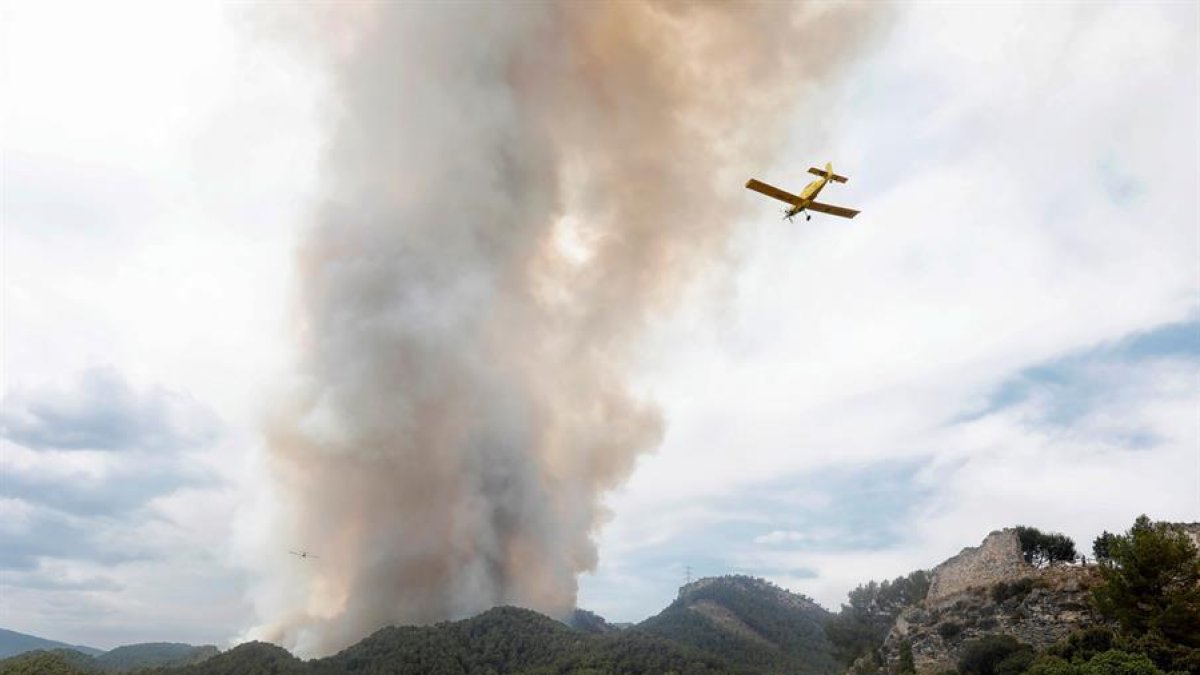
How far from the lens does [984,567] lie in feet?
150

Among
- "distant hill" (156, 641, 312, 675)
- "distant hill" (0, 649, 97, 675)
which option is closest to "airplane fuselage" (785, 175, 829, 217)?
"distant hill" (156, 641, 312, 675)

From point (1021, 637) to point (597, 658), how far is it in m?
33.3

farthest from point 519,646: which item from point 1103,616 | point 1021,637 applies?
point 1103,616

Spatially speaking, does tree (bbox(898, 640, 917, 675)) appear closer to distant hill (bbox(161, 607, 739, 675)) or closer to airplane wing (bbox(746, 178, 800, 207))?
distant hill (bbox(161, 607, 739, 675))

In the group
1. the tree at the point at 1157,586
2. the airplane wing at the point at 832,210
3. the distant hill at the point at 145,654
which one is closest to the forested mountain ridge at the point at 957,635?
the tree at the point at 1157,586

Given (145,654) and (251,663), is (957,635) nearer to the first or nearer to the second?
(251,663)

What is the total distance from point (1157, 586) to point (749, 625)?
315 feet

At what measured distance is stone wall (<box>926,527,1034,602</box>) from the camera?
43.6 meters

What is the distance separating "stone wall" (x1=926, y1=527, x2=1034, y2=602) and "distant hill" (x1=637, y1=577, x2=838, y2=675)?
33.7 metres

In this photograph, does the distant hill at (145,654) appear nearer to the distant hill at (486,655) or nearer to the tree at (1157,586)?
the distant hill at (486,655)

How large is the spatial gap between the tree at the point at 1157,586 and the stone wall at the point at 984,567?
11032mm

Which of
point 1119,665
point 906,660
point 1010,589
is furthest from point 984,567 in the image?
point 1119,665

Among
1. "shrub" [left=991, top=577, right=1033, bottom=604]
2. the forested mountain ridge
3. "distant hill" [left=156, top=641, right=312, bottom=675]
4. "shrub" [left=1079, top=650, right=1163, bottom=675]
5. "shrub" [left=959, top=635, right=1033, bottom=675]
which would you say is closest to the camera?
"shrub" [left=1079, top=650, right=1163, bottom=675]

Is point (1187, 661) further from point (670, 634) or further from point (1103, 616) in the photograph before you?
point (670, 634)
